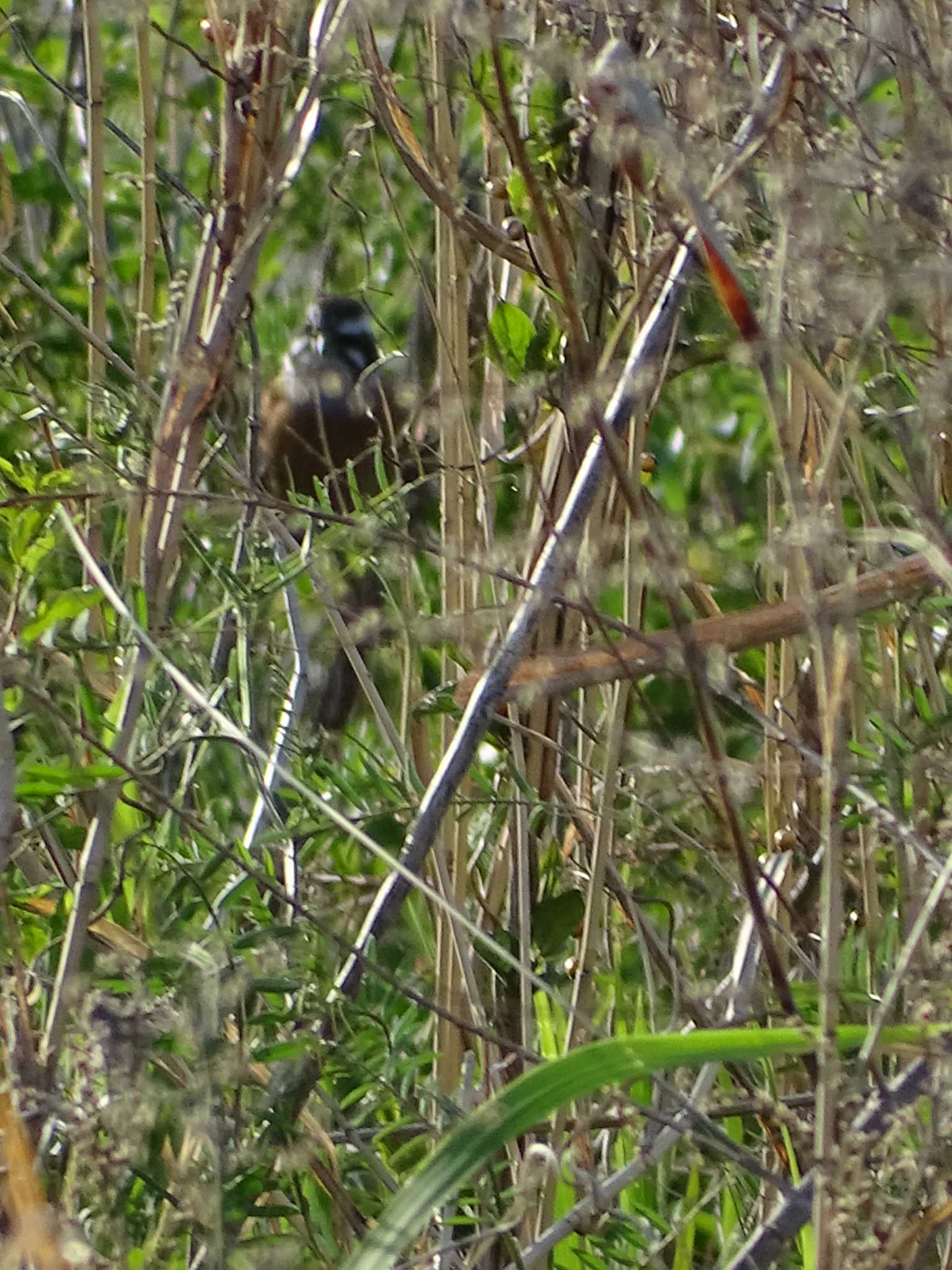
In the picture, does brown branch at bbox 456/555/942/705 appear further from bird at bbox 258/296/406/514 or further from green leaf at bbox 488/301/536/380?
bird at bbox 258/296/406/514

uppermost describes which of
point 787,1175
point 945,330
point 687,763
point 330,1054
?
point 945,330

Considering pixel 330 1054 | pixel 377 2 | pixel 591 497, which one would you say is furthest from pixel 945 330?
pixel 330 1054

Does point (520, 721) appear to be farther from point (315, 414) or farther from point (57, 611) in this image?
point (315, 414)

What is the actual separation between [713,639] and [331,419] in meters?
2.18

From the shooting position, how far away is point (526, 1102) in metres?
0.54

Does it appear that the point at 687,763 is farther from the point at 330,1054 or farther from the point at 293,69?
the point at 293,69

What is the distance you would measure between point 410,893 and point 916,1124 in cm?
36

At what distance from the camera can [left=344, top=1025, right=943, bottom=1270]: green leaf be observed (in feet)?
1.75

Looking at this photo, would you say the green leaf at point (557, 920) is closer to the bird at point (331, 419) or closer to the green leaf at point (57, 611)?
the green leaf at point (57, 611)

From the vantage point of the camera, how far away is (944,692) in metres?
0.86

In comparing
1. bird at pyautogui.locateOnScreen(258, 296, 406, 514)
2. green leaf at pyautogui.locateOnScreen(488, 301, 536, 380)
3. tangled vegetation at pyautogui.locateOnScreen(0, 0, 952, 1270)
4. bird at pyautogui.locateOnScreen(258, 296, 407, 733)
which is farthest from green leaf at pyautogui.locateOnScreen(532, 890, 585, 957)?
bird at pyautogui.locateOnScreen(258, 296, 406, 514)

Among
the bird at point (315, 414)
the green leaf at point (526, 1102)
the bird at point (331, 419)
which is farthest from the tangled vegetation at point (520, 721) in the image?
the bird at point (315, 414)

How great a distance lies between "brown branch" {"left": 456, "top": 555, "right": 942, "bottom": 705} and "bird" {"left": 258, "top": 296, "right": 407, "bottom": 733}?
0.52 metres

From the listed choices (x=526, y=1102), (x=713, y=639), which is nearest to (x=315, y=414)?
(x=713, y=639)
